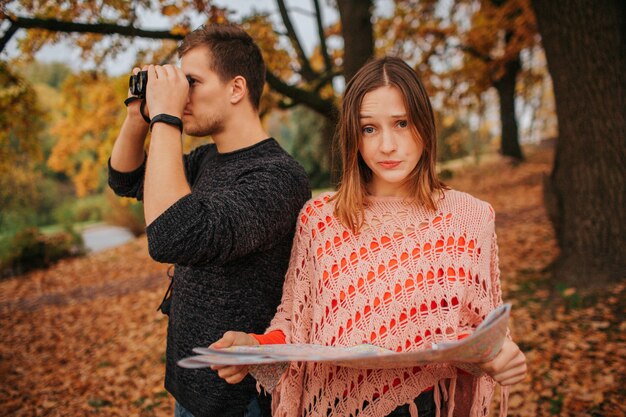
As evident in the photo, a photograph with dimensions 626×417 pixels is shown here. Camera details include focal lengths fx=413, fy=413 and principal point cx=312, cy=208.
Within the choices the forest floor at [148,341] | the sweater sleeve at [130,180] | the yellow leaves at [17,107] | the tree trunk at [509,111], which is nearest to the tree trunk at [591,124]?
the forest floor at [148,341]

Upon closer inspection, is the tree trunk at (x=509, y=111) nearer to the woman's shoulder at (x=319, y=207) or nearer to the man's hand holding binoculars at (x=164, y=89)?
the woman's shoulder at (x=319, y=207)

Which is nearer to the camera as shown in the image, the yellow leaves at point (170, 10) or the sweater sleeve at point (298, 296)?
the sweater sleeve at point (298, 296)

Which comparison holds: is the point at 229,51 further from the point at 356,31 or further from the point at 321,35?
the point at 321,35

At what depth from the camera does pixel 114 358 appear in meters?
5.30

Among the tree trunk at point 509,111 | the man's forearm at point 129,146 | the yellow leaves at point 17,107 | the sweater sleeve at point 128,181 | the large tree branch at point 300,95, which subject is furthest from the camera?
the tree trunk at point 509,111

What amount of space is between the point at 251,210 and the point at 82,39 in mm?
4764

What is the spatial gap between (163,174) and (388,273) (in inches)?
33.0

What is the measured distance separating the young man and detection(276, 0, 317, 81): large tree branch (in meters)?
5.18

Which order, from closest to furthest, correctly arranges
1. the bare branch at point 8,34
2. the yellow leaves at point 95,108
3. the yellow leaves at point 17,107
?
the bare branch at point 8,34, the yellow leaves at point 17,107, the yellow leaves at point 95,108

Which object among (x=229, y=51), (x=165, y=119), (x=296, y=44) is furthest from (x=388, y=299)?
(x=296, y=44)

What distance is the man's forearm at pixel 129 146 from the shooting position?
181cm

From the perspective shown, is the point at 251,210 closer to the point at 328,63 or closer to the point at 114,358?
the point at 114,358

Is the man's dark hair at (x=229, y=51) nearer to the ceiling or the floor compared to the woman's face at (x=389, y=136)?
nearer to the ceiling

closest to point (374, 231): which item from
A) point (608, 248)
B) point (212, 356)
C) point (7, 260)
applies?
point (212, 356)
